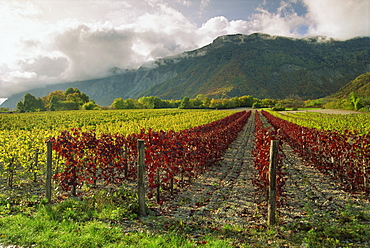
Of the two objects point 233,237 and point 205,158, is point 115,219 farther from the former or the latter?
point 205,158

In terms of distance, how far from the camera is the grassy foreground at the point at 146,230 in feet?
13.1

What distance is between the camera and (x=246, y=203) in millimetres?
6094

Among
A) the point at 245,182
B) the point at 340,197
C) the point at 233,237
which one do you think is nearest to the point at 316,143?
the point at 340,197

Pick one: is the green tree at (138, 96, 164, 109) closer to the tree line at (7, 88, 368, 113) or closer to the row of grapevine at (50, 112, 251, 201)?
the tree line at (7, 88, 368, 113)

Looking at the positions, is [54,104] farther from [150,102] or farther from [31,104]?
[150,102]

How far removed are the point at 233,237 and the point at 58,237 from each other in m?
3.55

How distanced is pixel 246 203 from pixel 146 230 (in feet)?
10.2

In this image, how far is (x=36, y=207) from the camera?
575cm

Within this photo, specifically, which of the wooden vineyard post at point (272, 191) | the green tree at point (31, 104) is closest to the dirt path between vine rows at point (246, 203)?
the wooden vineyard post at point (272, 191)

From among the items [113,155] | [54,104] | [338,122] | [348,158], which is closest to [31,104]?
[54,104]

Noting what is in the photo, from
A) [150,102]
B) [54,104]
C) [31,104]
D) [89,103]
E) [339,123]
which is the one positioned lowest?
[339,123]

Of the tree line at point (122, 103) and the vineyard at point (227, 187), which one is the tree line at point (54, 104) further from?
the vineyard at point (227, 187)

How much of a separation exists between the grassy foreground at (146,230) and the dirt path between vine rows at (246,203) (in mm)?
102

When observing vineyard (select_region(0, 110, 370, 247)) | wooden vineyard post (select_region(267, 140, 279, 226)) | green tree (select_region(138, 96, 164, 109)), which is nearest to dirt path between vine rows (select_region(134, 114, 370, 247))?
vineyard (select_region(0, 110, 370, 247))
